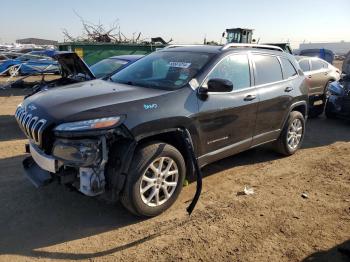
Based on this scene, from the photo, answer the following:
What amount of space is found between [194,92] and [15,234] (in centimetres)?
244

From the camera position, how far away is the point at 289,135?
6.21m

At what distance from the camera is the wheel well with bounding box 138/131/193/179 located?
3951 millimetres

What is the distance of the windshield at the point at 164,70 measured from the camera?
4.48 metres

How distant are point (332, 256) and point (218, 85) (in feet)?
7.01

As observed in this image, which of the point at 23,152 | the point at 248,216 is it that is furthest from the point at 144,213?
the point at 23,152

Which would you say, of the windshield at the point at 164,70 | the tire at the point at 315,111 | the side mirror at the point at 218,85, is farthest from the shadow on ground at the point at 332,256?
the tire at the point at 315,111

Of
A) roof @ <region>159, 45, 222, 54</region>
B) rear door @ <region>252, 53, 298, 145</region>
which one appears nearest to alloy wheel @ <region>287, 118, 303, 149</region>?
rear door @ <region>252, 53, 298, 145</region>

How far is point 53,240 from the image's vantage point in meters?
3.59

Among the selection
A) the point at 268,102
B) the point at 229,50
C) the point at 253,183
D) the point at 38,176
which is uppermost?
the point at 229,50

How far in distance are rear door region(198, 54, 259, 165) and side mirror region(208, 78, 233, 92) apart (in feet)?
0.38

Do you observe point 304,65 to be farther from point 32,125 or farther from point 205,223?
point 32,125

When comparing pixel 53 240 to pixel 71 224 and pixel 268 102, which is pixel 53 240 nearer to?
pixel 71 224

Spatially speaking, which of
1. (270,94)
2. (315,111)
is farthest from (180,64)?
(315,111)

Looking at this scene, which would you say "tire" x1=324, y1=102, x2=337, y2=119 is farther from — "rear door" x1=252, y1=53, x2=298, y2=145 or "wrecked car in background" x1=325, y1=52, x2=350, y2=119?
"rear door" x1=252, y1=53, x2=298, y2=145
